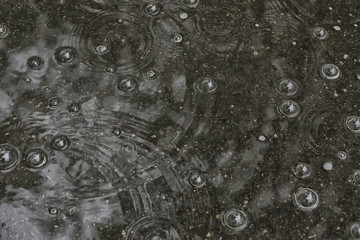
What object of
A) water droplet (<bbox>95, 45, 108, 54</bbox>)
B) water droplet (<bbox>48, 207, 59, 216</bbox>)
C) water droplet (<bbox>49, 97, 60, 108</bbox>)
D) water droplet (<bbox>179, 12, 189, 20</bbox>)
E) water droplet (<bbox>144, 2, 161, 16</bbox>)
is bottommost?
water droplet (<bbox>48, 207, 59, 216</bbox>)

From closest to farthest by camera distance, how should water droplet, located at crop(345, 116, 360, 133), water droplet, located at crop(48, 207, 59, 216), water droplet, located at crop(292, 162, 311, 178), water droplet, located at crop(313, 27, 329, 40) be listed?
water droplet, located at crop(48, 207, 59, 216)
water droplet, located at crop(292, 162, 311, 178)
water droplet, located at crop(345, 116, 360, 133)
water droplet, located at crop(313, 27, 329, 40)

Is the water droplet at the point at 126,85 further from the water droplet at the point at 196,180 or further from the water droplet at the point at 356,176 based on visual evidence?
the water droplet at the point at 356,176

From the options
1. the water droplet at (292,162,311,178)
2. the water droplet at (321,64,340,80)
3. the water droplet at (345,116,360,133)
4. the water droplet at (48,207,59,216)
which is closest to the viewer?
the water droplet at (48,207,59,216)

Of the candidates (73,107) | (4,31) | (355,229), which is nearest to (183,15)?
(73,107)

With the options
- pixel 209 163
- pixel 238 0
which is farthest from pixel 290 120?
pixel 238 0

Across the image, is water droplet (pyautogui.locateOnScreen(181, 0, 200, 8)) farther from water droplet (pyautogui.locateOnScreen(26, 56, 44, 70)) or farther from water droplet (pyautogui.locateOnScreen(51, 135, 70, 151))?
water droplet (pyautogui.locateOnScreen(51, 135, 70, 151))

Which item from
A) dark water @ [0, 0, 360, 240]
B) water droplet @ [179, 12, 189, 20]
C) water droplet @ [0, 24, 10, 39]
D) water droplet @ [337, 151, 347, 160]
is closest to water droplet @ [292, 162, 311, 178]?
dark water @ [0, 0, 360, 240]

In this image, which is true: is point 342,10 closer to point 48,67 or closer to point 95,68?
point 95,68
